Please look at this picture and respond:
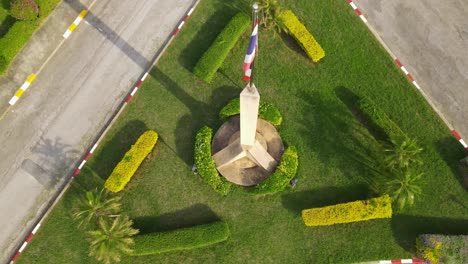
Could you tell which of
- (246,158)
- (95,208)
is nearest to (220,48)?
(246,158)

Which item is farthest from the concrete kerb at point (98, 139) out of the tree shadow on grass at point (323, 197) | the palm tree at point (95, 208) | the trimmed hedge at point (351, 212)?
the trimmed hedge at point (351, 212)

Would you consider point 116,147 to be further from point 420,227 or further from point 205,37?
point 420,227

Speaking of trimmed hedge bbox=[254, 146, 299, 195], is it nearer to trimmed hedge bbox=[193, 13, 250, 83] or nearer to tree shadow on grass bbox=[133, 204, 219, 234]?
tree shadow on grass bbox=[133, 204, 219, 234]

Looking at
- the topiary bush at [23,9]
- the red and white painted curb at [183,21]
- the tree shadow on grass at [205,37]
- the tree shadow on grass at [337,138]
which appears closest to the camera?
the tree shadow on grass at [337,138]

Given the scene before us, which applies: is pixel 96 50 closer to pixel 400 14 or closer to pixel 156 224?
pixel 156 224

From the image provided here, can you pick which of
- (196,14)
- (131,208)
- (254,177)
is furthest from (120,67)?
(254,177)

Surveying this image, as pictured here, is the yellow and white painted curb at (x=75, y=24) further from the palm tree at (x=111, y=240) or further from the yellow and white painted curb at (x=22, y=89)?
the palm tree at (x=111, y=240)

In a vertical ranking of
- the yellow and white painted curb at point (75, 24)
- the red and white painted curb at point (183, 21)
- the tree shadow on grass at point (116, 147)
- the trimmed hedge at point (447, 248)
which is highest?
the yellow and white painted curb at point (75, 24)
